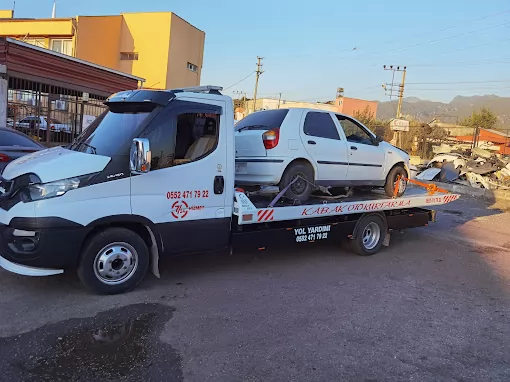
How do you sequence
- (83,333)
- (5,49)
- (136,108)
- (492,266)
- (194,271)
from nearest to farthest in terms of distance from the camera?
(83,333) → (136,108) → (194,271) → (492,266) → (5,49)

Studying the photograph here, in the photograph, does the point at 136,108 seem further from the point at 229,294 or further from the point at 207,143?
the point at 229,294

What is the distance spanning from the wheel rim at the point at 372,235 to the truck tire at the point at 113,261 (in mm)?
4102

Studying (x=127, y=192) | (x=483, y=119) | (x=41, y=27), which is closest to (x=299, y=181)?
(x=127, y=192)

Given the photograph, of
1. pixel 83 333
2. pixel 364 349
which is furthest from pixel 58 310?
pixel 364 349

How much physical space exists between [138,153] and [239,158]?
237 cm

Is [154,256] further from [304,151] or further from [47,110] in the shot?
[47,110]

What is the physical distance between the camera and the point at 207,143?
5328mm

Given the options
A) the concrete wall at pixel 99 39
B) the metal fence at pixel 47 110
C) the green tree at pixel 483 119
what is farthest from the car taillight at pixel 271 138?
the green tree at pixel 483 119

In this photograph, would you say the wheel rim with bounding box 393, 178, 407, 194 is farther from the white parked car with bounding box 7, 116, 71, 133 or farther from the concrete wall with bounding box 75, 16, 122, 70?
the concrete wall with bounding box 75, 16, 122, 70

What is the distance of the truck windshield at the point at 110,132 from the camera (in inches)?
191

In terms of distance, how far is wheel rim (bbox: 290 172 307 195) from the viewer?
6.63 m

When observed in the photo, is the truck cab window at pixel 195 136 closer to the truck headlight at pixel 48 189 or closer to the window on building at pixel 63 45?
the truck headlight at pixel 48 189

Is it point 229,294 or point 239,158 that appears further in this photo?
point 239,158

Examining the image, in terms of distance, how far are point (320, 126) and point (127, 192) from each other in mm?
3520
